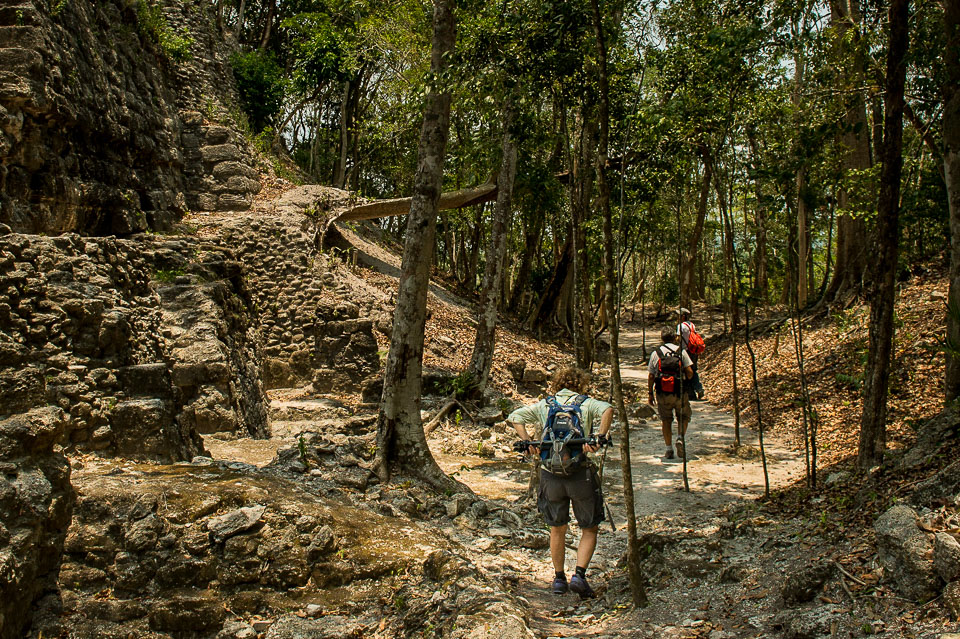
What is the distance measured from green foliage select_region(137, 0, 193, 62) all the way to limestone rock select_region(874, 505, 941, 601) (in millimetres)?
15113

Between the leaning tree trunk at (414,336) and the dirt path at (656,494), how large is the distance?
1771 millimetres

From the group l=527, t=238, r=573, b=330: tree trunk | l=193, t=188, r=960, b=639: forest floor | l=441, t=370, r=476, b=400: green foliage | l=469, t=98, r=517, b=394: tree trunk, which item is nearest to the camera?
l=193, t=188, r=960, b=639: forest floor

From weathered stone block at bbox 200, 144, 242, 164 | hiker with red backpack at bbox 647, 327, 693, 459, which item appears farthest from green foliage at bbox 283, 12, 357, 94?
hiker with red backpack at bbox 647, 327, 693, 459

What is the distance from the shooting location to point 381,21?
19516 mm

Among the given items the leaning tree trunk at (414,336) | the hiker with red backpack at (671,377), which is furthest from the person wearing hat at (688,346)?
the leaning tree trunk at (414,336)

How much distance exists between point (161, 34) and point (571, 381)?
15.0 m

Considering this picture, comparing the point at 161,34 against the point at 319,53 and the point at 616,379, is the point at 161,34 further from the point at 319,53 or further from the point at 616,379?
the point at 616,379

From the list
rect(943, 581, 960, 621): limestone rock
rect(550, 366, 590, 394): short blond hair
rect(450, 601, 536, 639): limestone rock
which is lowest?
rect(450, 601, 536, 639): limestone rock

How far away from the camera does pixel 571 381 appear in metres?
4.90

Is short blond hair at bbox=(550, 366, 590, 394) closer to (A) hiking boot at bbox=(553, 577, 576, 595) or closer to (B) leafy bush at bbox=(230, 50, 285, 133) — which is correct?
(A) hiking boot at bbox=(553, 577, 576, 595)

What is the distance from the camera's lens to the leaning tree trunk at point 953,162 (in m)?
5.55

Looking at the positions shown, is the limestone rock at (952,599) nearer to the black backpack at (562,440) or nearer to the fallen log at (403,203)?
the black backpack at (562,440)

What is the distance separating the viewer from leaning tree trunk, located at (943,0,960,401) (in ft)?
18.2

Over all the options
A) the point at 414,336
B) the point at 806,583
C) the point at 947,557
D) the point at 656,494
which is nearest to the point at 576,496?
the point at 806,583
